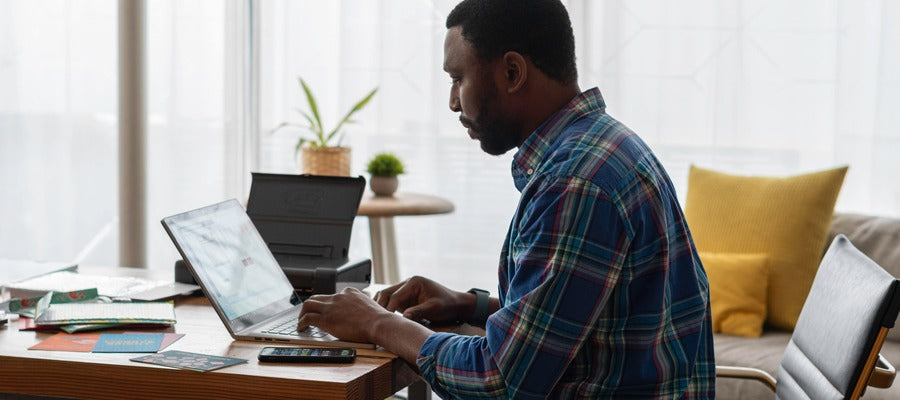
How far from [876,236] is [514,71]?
81.1 inches

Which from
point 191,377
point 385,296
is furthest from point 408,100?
point 191,377

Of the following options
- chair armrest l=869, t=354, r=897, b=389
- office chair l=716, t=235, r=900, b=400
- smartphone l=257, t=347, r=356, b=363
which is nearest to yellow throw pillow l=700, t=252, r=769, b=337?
office chair l=716, t=235, r=900, b=400

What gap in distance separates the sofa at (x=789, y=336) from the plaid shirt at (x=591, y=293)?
1387mm

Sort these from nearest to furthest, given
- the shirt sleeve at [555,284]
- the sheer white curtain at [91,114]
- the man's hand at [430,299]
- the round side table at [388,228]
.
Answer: the shirt sleeve at [555,284] < the man's hand at [430,299] < the round side table at [388,228] < the sheer white curtain at [91,114]

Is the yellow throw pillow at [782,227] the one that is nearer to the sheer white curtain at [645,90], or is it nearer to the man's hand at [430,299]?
the sheer white curtain at [645,90]

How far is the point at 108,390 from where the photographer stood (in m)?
1.53

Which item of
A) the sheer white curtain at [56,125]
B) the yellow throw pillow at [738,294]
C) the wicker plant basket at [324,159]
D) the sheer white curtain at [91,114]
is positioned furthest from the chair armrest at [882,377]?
the sheer white curtain at [56,125]

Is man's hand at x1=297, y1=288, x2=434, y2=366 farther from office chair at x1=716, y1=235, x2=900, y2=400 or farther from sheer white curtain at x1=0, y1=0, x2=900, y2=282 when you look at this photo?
sheer white curtain at x1=0, y1=0, x2=900, y2=282

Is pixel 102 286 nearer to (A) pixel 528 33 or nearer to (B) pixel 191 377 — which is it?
(B) pixel 191 377

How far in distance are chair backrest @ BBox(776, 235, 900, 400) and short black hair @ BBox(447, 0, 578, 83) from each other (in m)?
0.56

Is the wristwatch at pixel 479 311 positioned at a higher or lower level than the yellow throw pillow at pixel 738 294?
higher

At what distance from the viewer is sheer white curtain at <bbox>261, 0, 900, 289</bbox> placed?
3.60 meters

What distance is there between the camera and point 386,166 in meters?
3.62

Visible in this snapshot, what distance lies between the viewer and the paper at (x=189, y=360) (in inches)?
59.8
